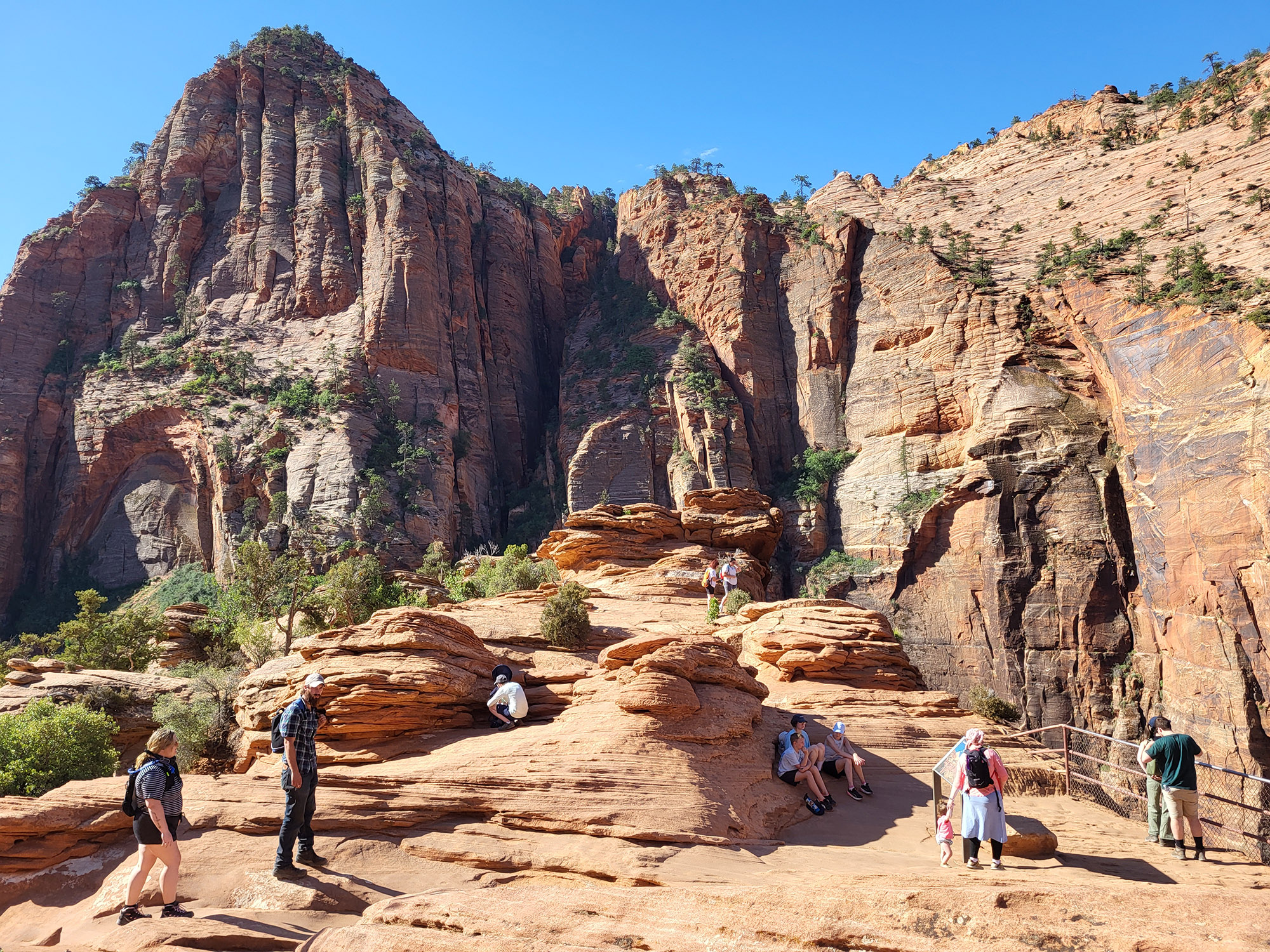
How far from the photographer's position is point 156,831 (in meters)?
7.25

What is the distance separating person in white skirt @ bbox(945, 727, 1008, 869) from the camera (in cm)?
882

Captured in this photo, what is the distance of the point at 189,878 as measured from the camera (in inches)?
314

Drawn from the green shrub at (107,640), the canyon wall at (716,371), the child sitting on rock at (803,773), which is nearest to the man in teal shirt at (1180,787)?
the child sitting on rock at (803,773)

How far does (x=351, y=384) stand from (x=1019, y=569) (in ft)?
127

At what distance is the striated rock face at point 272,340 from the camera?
44.1 meters

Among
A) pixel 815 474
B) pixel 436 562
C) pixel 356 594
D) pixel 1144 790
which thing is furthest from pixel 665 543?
pixel 1144 790

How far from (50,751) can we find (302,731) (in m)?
7.35

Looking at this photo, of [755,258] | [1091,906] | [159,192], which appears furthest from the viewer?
[159,192]

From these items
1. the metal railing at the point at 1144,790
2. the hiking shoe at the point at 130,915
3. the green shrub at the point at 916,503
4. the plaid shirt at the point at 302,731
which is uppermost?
the green shrub at the point at 916,503

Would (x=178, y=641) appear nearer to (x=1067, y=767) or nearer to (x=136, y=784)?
(x=136, y=784)

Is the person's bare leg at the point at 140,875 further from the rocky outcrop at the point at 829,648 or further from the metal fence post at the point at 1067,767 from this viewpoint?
the metal fence post at the point at 1067,767

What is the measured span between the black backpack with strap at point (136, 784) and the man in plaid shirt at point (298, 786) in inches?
41.8

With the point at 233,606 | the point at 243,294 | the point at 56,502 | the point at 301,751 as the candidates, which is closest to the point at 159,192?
the point at 243,294

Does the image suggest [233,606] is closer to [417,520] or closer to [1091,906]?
[417,520]
